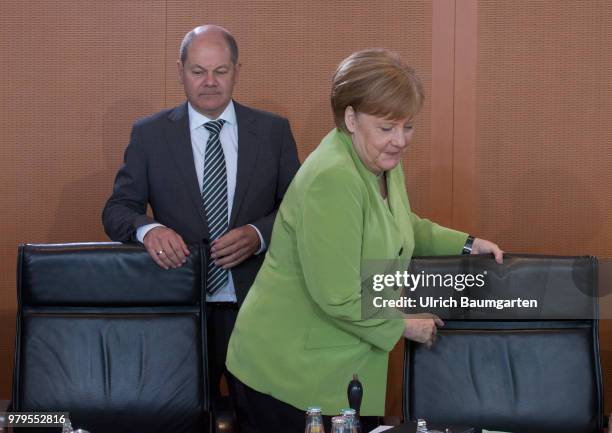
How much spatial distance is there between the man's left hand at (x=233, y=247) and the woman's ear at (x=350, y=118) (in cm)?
79

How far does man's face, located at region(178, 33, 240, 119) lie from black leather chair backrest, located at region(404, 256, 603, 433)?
0.99m

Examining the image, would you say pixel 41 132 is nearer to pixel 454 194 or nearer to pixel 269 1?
pixel 269 1

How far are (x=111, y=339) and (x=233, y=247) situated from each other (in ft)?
1.70

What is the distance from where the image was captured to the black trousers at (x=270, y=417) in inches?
88.3

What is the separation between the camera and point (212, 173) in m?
3.11

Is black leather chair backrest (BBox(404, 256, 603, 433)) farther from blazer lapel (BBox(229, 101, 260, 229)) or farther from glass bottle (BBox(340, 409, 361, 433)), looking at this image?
blazer lapel (BBox(229, 101, 260, 229))

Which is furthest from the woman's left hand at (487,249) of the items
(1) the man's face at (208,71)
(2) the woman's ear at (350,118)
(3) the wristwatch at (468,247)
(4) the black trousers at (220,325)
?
(1) the man's face at (208,71)

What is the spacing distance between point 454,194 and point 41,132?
1.80 m

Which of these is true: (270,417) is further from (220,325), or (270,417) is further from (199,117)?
(199,117)

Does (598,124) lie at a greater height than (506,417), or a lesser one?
greater

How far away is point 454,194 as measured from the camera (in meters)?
4.16

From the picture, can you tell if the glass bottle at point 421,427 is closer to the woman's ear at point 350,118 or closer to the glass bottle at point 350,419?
the glass bottle at point 350,419

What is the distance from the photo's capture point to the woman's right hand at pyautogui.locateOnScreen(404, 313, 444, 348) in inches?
89.1

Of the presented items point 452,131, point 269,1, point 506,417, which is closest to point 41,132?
point 269,1
